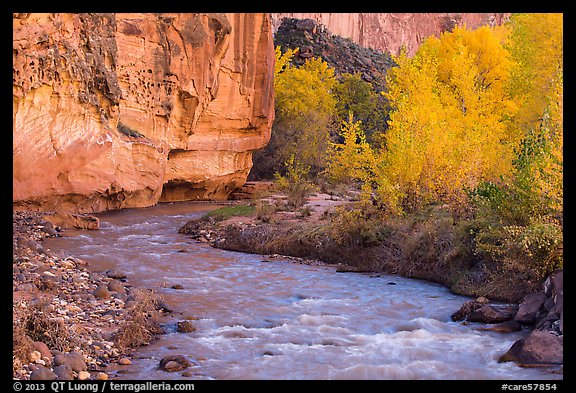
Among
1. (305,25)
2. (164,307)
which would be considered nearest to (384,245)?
(164,307)

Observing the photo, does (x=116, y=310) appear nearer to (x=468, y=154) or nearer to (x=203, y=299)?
(x=203, y=299)

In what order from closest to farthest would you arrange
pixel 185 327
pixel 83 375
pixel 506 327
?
pixel 83 375 < pixel 185 327 < pixel 506 327

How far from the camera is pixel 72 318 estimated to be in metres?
8.59

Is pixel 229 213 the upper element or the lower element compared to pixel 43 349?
lower

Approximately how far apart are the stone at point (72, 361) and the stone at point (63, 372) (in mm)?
64

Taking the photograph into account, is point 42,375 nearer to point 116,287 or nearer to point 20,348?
point 20,348

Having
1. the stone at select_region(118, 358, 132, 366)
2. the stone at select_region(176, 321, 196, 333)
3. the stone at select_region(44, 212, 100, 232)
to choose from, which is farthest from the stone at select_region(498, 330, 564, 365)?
the stone at select_region(44, 212, 100, 232)

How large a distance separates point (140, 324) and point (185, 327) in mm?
708

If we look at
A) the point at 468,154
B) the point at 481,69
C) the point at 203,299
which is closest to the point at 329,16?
the point at 481,69

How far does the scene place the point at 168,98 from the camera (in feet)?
75.7

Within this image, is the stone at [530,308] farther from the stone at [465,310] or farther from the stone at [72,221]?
the stone at [72,221]

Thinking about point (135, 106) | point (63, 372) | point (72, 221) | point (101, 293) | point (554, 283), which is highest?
point (135, 106)

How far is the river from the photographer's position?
7.44m

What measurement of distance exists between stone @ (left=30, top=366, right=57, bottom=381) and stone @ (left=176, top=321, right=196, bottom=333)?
249 centimetres
